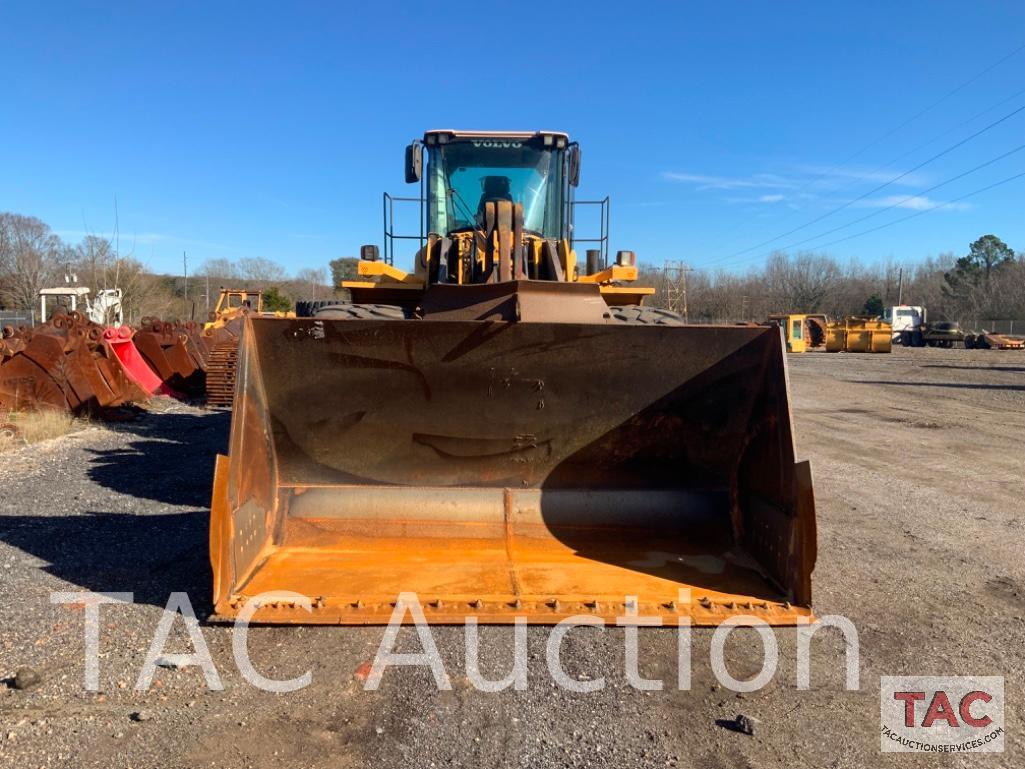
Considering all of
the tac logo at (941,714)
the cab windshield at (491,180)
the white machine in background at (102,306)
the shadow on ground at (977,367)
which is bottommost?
the tac logo at (941,714)

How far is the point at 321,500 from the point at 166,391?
10.8 metres

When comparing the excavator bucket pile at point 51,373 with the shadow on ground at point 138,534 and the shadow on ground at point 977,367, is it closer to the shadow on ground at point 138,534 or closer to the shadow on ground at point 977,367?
Result: the shadow on ground at point 138,534

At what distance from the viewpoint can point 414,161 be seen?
7000mm

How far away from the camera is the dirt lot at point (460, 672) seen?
2.64m

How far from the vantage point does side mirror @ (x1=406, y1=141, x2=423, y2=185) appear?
22.9 ft

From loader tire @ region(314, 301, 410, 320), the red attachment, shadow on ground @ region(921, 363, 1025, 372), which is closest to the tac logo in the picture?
loader tire @ region(314, 301, 410, 320)

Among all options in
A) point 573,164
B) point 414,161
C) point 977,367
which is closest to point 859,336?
point 977,367

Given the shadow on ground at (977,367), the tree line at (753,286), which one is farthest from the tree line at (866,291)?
the shadow on ground at (977,367)

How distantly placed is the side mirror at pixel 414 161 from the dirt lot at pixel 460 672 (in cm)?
339

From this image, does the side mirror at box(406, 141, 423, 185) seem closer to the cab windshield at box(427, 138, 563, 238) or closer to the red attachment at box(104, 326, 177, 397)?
the cab windshield at box(427, 138, 563, 238)

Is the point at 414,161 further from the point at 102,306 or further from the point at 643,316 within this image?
the point at 102,306

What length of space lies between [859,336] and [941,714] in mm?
40817

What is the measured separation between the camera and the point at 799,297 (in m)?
74.6

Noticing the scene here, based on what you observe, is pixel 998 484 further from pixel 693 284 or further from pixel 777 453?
pixel 693 284
